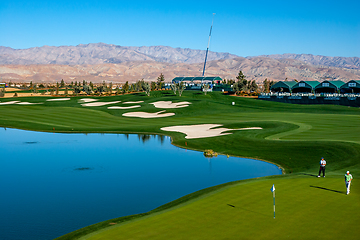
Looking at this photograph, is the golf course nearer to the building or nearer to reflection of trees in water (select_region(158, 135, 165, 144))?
reflection of trees in water (select_region(158, 135, 165, 144))

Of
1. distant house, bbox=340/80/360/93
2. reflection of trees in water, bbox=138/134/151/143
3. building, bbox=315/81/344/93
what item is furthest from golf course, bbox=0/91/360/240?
building, bbox=315/81/344/93

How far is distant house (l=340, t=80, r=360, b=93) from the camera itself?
3469 inches

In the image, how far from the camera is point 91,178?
24609mm

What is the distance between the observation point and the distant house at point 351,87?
8812cm

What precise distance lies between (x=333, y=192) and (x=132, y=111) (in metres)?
52.0

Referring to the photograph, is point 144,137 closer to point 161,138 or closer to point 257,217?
point 161,138

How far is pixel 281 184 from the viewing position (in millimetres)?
20203

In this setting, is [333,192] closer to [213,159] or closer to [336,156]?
[336,156]

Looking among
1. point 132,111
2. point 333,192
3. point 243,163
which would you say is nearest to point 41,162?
point 243,163

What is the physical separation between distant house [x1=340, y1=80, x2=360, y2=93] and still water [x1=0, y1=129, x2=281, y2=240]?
67526mm

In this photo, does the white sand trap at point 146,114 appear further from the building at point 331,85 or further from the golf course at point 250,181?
the building at point 331,85

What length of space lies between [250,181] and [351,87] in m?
78.5

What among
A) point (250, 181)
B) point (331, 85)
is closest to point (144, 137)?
point (250, 181)

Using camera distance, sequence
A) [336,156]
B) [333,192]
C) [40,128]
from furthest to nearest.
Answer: [40,128] < [336,156] < [333,192]
